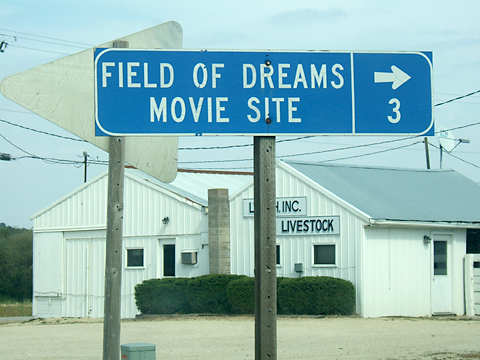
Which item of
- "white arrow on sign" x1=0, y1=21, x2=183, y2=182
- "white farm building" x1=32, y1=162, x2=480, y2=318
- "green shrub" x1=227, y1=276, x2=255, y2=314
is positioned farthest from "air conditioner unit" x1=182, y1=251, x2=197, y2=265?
"white arrow on sign" x1=0, y1=21, x2=183, y2=182

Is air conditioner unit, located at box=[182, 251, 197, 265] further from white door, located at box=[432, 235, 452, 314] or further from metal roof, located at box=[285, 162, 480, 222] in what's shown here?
white door, located at box=[432, 235, 452, 314]

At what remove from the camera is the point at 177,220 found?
23.2 meters

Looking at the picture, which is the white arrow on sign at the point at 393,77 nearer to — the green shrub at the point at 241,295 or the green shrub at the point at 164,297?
the green shrub at the point at 241,295

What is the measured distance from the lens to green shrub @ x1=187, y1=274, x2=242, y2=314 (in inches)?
803

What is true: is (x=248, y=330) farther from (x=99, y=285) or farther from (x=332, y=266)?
(x=99, y=285)

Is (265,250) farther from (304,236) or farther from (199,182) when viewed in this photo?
(199,182)

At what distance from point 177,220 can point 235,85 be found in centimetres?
1848

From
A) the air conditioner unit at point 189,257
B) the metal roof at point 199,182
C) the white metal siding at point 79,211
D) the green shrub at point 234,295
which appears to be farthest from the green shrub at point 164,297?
the white metal siding at point 79,211

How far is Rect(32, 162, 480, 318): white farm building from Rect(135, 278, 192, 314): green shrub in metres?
1.27

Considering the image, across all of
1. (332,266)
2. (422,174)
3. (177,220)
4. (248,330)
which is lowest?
(248,330)

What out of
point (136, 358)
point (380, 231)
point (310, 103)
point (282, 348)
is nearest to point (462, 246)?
point (380, 231)

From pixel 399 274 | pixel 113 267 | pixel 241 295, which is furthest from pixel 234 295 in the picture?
pixel 113 267

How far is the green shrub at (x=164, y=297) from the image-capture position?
829 inches

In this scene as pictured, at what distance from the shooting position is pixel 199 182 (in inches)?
1051
